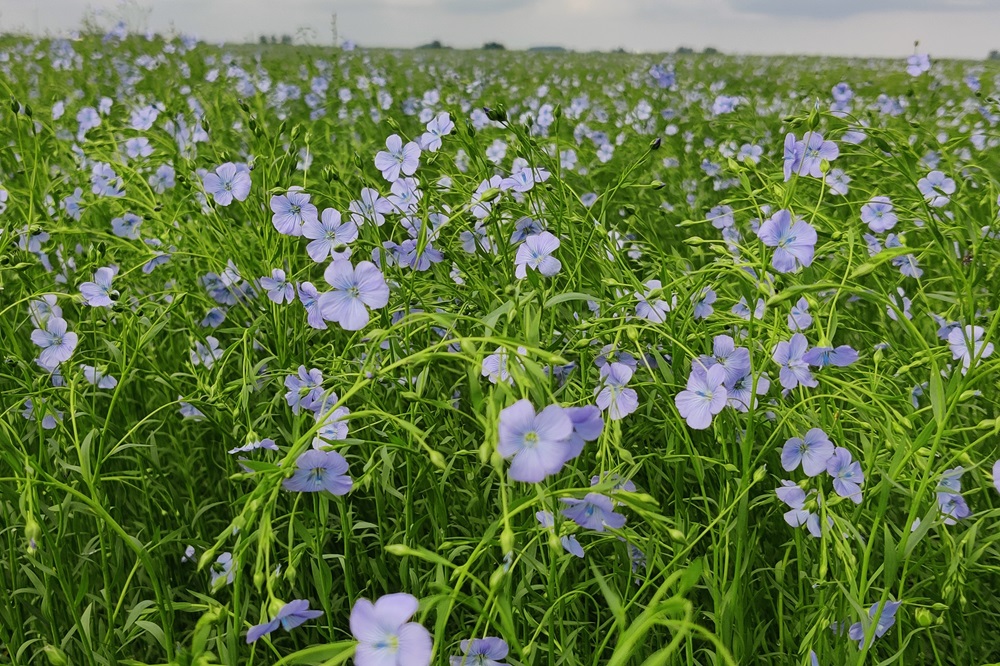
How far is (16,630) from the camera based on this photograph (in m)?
1.36

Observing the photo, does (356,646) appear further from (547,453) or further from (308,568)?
(308,568)

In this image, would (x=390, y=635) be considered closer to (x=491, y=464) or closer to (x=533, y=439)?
(x=533, y=439)

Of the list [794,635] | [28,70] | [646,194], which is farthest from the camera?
[28,70]

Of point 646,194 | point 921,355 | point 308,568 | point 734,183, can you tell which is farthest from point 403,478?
point 734,183

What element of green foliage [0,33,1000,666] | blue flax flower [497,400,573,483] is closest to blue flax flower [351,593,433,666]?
green foliage [0,33,1000,666]

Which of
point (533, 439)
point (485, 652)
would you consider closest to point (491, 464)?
point (485, 652)

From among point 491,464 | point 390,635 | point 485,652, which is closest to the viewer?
point 390,635

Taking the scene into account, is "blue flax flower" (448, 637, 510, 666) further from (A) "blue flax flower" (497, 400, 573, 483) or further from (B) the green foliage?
(A) "blue flax flower" (497, 400, 573, 483)

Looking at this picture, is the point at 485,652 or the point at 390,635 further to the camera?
the point at 485,652

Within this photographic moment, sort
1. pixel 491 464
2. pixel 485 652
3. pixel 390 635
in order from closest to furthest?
pixel 390 635, pixel 485 652, pixel 491 464

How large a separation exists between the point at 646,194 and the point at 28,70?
693cm

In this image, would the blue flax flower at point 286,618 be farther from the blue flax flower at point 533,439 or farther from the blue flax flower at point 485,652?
the blue flax flower at point 533,439

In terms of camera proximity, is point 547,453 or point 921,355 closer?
point 547,453

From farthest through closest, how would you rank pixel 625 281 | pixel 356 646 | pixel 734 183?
1. pixel 734 183
2. pixel 625 281
3. pixel 356 646
